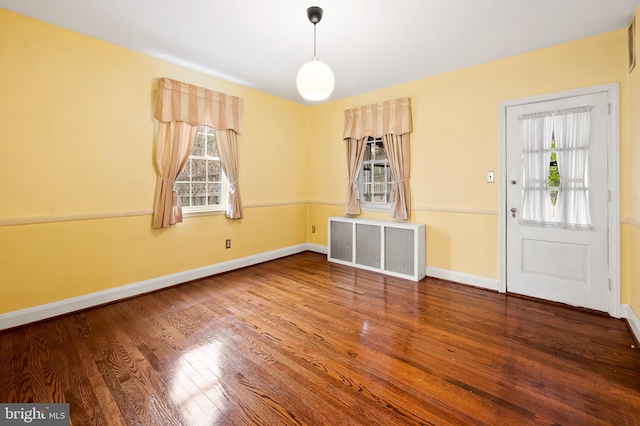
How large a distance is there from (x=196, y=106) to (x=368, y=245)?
9.63ft

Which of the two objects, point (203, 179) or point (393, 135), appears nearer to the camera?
point (203, 179)

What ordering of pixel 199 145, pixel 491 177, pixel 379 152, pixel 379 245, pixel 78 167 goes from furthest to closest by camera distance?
pixel 379 152 → pixel 379 245 → pixel 199 145 → pixel 491 177 → pixel 78 167

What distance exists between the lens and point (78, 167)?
9.08 ft

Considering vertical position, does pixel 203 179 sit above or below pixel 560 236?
above

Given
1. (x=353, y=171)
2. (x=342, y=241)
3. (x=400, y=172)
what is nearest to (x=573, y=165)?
(x=400, y=172)

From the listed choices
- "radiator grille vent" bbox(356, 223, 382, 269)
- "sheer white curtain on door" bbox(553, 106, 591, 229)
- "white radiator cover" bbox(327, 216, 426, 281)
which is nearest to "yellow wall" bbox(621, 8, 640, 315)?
"sheer white curtain on door" bbox(553, 106, 591, 229)

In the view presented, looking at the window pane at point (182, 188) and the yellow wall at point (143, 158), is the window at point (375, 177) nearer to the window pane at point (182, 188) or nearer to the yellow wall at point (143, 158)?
the yellow wall at point (143, 158)

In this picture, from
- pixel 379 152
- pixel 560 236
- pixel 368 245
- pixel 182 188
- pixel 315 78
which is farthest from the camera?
pixel 379 152

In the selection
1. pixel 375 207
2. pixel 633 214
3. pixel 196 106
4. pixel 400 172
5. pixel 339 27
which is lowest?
pixel 633 214

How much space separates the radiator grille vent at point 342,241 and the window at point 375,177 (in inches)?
19.2

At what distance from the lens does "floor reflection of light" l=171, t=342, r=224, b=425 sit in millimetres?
1521

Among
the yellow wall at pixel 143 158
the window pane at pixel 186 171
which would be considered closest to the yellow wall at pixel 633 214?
the yellow wall at pixel 143 158

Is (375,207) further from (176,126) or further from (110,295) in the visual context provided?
(110,295)

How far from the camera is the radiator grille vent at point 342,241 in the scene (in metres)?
4.32
